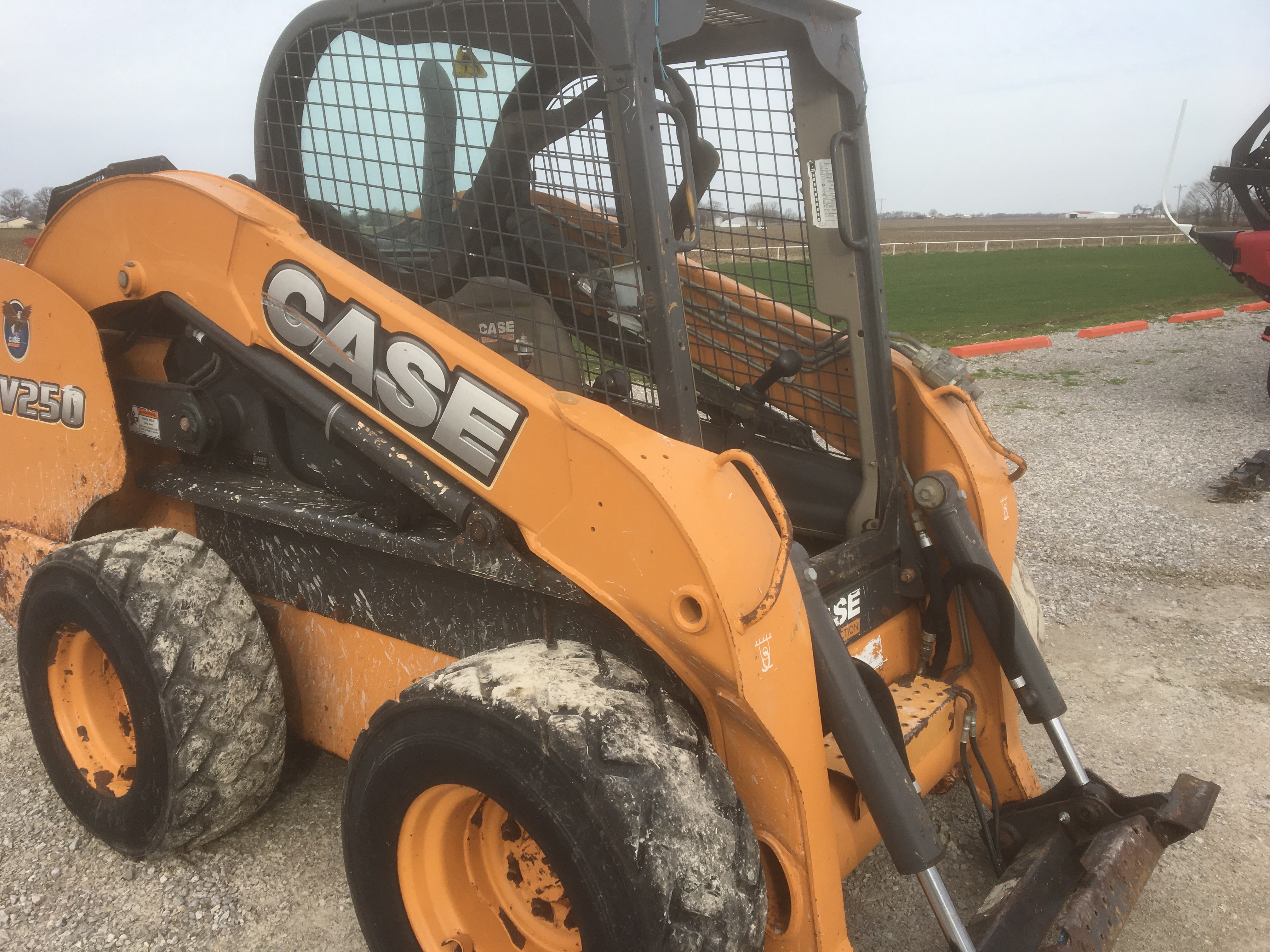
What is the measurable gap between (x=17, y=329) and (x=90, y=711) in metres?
1.21

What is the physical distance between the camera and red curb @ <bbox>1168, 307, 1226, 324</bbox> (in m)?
14.4

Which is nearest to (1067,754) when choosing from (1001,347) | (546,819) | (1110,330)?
(546,819)

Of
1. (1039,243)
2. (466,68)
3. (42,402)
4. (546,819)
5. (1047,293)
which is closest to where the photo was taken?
(546,819)

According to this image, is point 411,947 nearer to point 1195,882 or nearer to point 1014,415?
point 1195,882

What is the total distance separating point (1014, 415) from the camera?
864 cm

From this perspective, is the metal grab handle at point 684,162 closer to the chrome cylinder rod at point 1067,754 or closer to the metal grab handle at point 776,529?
the metal grab handle at point 776,529

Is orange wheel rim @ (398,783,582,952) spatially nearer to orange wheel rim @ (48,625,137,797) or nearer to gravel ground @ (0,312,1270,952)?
gravel ground @ (0,312,1270,952)

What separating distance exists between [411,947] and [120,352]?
1.98 metres

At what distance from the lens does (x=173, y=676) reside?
2445 mm

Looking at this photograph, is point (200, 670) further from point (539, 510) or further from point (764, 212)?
point (764, 212)

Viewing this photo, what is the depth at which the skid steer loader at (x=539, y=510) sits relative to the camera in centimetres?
183

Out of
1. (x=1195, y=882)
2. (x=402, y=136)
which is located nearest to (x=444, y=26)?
(x=402, y=136)

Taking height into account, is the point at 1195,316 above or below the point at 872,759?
below

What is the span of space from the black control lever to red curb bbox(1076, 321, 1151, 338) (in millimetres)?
11858
